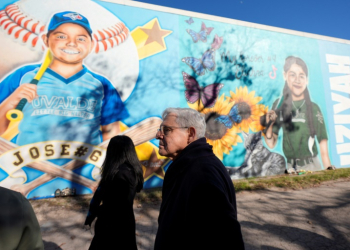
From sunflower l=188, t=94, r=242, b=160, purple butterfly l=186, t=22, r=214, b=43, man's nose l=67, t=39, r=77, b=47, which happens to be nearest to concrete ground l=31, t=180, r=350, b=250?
sunflower l=188, t=94, r=242, b=160

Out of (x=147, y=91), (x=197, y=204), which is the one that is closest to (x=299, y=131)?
(x=147, y=91)

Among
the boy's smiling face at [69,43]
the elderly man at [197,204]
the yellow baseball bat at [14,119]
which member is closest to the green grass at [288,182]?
the elderly man at [197,204]

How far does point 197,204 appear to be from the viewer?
3.72ft

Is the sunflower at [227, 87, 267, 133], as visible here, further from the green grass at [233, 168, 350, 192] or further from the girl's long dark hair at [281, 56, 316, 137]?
the green grass at [233, 168, 350, 192]

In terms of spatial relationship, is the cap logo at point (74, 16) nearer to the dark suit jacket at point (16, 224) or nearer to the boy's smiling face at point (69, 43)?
the boy's smiling face at point (69, 43)

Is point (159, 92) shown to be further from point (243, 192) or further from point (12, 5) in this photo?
point (12, 5)

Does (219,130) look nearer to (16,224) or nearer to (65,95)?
(65,95)

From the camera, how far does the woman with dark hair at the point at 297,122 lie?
893cm

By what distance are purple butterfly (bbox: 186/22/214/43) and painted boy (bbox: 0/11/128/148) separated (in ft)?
10.8

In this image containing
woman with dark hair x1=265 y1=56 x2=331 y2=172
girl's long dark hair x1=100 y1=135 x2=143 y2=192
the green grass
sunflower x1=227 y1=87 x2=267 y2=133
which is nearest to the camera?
girl's long dark hair x1=100 y1=135 x2=143 y2=192

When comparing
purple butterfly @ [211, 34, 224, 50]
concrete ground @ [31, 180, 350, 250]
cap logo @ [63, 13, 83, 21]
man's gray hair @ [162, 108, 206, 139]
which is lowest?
concrete ground @ [31, 180, 350, 250]

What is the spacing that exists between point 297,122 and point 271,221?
598cm

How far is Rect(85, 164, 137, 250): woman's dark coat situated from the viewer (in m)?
2.18

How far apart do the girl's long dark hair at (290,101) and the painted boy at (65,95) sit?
6.16 m
